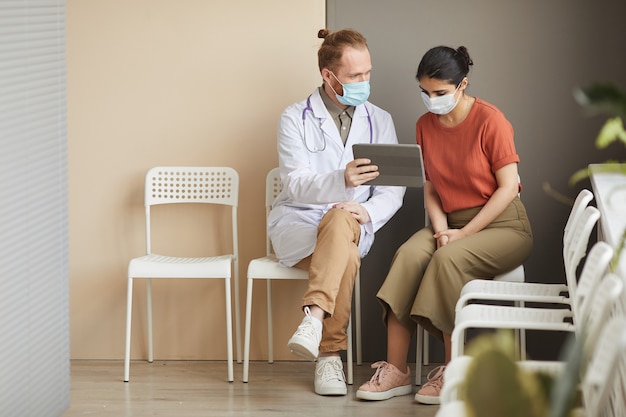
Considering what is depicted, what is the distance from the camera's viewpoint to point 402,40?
3.93 m

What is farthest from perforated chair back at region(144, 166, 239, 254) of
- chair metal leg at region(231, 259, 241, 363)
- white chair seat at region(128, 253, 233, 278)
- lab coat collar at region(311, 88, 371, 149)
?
lab coat collar at region(311, 88, 371, 149)

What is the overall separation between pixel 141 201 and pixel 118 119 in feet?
1.20

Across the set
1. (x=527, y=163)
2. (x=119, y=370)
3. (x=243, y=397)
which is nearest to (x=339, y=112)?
(x=527, y=163)

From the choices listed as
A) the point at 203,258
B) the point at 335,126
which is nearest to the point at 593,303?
the point at 335,126

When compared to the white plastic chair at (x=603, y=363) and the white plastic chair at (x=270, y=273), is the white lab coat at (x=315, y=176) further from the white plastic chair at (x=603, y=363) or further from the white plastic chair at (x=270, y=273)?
the white plastic chair at (x=603, y=363)

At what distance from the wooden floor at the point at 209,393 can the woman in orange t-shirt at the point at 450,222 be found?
14 cm

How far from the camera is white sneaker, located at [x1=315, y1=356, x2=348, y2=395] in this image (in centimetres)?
354

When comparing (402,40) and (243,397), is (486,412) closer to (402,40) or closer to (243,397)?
(243,397)

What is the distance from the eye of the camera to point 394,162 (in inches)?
134

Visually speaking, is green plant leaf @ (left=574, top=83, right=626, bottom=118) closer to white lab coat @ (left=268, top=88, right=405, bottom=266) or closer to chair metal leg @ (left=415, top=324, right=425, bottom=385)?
white lab coat @ (left=268, top=88, right=405, bottom=266)

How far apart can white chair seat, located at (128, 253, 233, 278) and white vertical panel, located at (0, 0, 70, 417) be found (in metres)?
0.52

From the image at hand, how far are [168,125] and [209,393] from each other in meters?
1.17

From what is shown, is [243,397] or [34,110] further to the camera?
[243,397]

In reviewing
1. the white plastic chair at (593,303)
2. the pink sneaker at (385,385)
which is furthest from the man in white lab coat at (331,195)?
the white plastic chair at (593,303)
